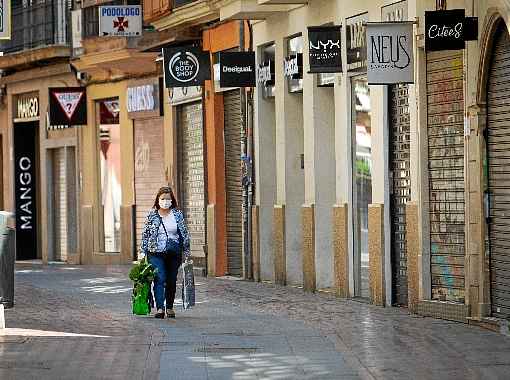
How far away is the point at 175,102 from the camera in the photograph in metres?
35.4

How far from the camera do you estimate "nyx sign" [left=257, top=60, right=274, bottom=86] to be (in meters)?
29.5

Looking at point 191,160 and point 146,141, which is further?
point 146,141

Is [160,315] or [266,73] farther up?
[266,73]

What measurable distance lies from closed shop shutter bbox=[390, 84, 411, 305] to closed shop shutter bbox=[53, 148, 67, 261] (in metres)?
21.1

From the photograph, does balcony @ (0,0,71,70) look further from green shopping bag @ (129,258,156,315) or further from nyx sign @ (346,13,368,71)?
green shopping bag @ (129,258,156,315)

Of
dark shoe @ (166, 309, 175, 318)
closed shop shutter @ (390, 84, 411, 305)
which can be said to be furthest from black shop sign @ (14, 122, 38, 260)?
dark shoe @ (166, 309, 175, 318)

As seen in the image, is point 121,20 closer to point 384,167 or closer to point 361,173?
point 361,173

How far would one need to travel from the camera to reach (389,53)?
21.0 m

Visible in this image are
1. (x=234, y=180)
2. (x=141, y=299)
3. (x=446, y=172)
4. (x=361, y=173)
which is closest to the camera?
(x=446, y=172)

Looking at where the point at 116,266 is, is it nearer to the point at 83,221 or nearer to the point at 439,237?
the point at 83,221

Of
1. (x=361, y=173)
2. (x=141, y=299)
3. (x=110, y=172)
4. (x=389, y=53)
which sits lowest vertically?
(x=141, y=299)

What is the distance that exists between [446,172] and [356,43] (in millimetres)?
4278

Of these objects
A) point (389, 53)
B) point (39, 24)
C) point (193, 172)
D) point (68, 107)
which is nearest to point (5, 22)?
point (389, 53)

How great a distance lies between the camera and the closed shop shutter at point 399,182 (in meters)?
22.5
